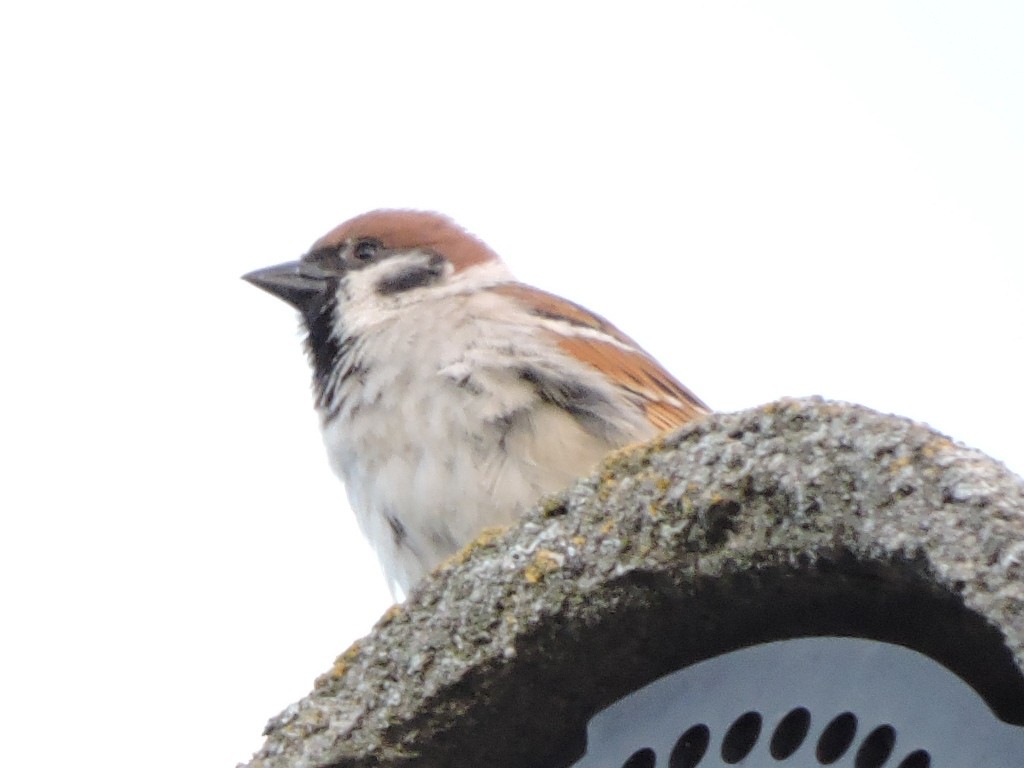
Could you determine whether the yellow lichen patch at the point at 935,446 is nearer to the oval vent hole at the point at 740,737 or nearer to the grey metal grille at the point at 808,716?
the grey metal grille at the point at 808,716

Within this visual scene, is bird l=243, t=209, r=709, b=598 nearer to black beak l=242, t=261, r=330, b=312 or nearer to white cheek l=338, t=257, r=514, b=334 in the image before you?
white cheek l=338, t=257, r=514, b=334

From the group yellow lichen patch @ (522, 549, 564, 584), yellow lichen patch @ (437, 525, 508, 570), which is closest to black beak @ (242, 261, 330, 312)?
yellow lichen patch @ (437, 525, 508, 570)

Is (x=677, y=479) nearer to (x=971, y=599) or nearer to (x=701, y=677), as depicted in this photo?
(x=701, y=677)

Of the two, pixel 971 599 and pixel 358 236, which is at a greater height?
pixel 358 236

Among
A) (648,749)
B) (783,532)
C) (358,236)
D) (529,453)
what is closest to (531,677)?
(648,749)

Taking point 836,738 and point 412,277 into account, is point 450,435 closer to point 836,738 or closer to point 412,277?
point 412,277

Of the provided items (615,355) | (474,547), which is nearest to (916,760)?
(474,547)

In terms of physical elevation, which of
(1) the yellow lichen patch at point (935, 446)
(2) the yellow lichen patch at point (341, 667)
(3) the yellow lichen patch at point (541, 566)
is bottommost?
(2) the yellow lichen patch at point (341, 667)

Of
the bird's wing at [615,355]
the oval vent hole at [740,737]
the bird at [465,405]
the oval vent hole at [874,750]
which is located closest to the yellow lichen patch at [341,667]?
the oval vent hole at [740,737]
